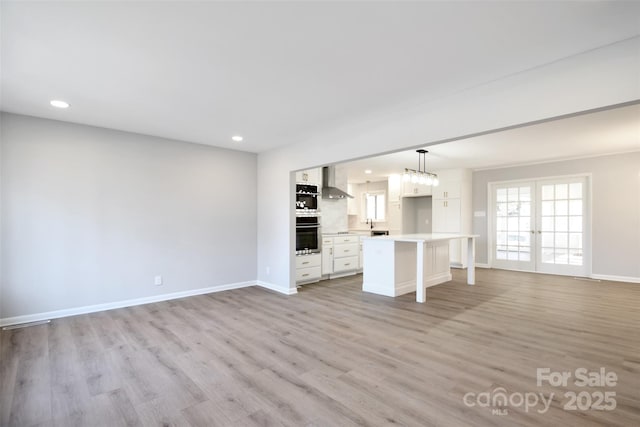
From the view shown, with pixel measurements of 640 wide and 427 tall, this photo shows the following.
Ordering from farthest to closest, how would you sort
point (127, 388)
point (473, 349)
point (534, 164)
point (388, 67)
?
1. point (534, 164)
2. point (473, 349)
3. point (388, 67)
4. point (127, 388)

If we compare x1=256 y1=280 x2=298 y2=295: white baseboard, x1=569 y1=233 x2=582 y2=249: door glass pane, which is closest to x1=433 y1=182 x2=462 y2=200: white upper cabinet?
x1=569 y1=233 x2=582 y2=249: door glass pane

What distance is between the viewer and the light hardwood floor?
1885mm

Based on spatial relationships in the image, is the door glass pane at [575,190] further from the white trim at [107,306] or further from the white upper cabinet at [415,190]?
the white trim at [107,306]

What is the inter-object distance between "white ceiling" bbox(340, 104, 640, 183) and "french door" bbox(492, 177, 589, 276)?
2.10 feet

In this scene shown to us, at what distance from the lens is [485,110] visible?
8.66ft

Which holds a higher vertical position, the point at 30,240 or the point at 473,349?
the point at 30,240

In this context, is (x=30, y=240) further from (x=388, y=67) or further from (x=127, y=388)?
(x=388, y=67)

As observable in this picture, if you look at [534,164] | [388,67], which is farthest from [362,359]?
[534,164]

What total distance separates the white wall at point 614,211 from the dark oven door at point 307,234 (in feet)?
17.4

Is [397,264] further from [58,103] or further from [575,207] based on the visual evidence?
[58,103]

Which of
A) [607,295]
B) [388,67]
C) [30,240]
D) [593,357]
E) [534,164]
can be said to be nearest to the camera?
[388,67]

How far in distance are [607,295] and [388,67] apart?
5.05 metres

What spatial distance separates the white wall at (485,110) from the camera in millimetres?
2053

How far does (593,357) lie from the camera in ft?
8.55
